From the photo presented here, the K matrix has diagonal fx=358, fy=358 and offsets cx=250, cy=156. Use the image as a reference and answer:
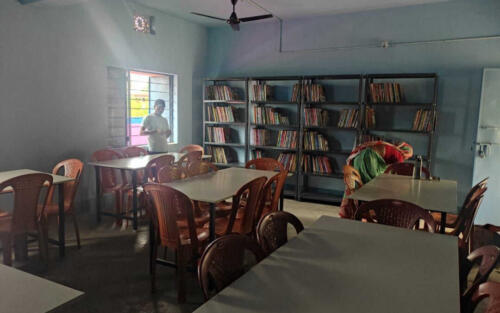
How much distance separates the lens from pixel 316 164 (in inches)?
231

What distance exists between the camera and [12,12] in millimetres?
3947

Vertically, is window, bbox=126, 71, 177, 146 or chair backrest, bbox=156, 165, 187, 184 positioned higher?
window, bbox=126, 71, 177, 146

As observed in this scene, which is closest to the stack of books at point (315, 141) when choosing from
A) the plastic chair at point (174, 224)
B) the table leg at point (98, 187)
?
the table leg at point (98, 187)

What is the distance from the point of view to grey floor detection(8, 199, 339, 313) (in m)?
2.63

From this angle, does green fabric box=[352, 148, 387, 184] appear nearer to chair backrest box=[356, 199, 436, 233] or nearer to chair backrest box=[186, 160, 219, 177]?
chair backrest box=[356, 199, 436, 233]

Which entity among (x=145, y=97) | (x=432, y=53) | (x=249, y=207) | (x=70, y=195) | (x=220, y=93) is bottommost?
(x=70, y=195)

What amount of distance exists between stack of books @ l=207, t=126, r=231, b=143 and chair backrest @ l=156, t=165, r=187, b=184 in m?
2.97

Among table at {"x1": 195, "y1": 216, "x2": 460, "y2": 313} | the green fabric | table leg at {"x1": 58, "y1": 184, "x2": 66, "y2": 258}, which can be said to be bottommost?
table leg at {"x1": 58, "y1": 184, "x2": 66, "y2": 258}

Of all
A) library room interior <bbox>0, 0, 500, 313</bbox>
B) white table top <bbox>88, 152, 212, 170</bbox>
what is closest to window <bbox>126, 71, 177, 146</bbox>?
library room interior <bbox>0, 0, 500, 313</bbox>

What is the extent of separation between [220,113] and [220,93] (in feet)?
1.18

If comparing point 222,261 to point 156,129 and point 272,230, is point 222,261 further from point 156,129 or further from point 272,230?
point 156,129

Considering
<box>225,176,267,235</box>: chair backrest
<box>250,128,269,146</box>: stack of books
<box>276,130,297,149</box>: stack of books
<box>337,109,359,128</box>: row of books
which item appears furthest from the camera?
<box>250,128,269,146</box>: stack of books

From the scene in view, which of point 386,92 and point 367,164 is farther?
point 386,92

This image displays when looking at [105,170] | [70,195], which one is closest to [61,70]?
[105,170]
